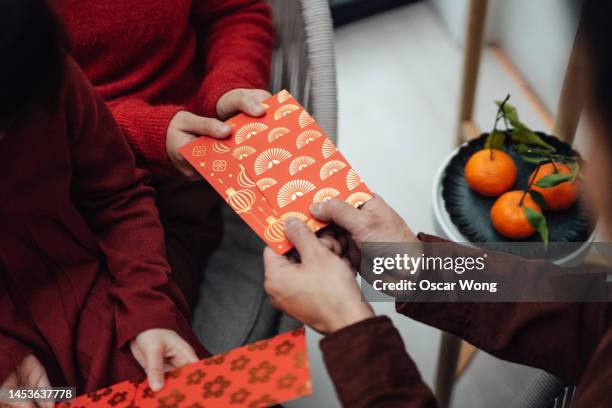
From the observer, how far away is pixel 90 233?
2.78ft

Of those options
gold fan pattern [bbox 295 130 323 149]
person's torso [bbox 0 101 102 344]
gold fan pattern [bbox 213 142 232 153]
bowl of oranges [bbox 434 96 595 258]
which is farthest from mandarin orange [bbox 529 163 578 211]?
person's torso [bbox 0 101 102 344]

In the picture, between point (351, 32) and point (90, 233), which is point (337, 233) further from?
point (351, 32)

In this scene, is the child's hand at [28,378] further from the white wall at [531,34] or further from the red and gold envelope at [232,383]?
the white wall at [531,34]

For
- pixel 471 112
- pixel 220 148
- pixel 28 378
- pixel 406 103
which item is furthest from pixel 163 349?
pixel 406 103

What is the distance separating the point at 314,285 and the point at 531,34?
1.32 m

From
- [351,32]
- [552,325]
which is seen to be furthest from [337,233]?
[351,32]

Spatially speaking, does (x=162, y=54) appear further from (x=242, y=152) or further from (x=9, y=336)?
(x=9, y=336)

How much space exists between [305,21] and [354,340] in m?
0.55

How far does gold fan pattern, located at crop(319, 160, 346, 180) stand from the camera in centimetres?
79

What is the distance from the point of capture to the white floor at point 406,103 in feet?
5.35

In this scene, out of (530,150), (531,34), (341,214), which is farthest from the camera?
(531,34)

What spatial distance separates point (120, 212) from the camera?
0.86 m

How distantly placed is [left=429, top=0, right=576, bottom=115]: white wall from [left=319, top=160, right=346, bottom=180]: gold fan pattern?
922 millimetres

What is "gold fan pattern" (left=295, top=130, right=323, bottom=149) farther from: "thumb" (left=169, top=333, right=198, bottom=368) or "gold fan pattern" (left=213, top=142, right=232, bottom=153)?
"thumb" (left=169, top=333, right=198, bottom=368)
